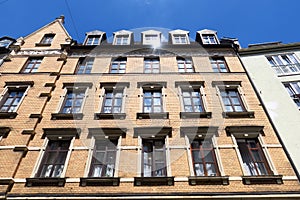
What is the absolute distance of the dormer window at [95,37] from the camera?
62.5ft

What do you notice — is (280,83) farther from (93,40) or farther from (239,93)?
(93,40)

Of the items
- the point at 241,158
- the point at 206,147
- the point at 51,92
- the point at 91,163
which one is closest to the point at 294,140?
the point at 241,158

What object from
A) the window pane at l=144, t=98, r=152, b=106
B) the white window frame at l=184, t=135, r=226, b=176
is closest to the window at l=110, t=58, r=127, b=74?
the window pane at l=144, t=98, r=152, b=106

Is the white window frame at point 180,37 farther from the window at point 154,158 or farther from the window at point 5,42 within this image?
the window at point 5,42

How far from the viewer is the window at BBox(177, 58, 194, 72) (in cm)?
1596

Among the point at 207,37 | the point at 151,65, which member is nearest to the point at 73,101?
the point at 151,65

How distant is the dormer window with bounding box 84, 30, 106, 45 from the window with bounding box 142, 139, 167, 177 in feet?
37.0

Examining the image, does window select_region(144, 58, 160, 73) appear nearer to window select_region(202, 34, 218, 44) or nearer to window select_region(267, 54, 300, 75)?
window select_region(202, 34, 218, 44)

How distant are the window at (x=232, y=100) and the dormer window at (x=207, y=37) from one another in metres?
6.27

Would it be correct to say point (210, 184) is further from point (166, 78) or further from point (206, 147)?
point (166, 78)

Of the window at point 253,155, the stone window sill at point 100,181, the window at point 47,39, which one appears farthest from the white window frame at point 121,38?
the stone window sill at point 100,181

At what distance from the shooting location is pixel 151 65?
53.7ft

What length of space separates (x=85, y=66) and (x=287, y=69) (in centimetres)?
1399

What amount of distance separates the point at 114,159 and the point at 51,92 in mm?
6317
